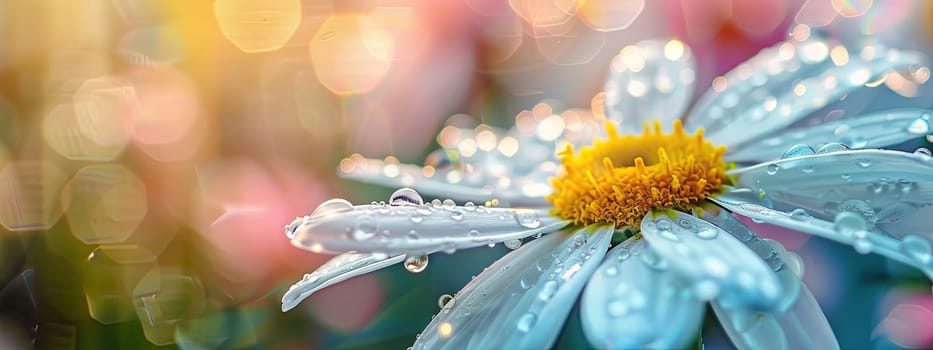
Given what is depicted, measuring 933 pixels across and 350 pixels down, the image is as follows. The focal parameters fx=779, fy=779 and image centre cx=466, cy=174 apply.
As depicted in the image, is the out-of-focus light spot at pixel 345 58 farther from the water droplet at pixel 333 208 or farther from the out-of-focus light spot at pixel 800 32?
the water droplet at pixel 333 208

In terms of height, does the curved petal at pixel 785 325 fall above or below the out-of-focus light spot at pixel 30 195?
above

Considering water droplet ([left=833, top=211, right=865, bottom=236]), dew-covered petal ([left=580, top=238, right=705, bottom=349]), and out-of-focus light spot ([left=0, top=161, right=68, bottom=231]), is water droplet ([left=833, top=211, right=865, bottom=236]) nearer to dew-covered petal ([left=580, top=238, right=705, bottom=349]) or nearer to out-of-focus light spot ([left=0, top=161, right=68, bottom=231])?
dew-covered petal ([left=580, top=238, right=705, bottom=349])

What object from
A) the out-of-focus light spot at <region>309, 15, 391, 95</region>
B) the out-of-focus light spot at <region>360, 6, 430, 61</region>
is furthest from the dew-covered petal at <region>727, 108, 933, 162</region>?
the out-of-focus light spot at <region>309, 15, 391, 95</region>

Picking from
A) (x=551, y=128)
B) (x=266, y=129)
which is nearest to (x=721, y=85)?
(x=551, y=128)

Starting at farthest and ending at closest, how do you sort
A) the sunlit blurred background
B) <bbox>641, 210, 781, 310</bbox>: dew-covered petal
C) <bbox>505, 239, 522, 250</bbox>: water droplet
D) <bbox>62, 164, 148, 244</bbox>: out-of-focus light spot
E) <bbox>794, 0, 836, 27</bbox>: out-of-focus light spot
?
<bbox>794, 0, 836, 27</bbox>: out-of-focus light spot, <bbox>62, 164, 148, 244</bbox>: out-of-focus light spot, the sunlit blurred background, <bbox>505, 239, 522, 250</bbox>: water droplet, <bbox>641, 210, 781, 310</bbox>: dew-covered petal

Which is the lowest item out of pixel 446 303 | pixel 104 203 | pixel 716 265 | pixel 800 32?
pixel 104 203

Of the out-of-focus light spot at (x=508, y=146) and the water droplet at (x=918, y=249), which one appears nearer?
the water droplet at (x=918, y=249)

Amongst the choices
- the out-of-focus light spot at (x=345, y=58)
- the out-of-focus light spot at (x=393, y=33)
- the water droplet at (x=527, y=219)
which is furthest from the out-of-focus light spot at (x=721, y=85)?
the out-of-focus light spot at (x=345, y=58)

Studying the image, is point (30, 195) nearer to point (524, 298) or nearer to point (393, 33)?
point (393, 33)
